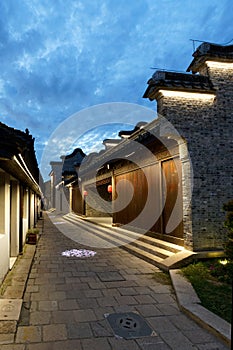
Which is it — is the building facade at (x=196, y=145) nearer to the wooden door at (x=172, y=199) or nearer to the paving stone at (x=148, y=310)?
the wooden door at (x=172, y=199)

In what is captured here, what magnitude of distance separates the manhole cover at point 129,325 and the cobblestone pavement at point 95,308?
8 cm

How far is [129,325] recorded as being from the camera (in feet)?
12.9

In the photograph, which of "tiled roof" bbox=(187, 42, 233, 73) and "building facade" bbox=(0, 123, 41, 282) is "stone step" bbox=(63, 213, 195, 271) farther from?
"tiled roof" bbox=(187, 42, 233, 73)

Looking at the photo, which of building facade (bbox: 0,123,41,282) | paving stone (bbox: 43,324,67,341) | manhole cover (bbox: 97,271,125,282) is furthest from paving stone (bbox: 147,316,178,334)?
building facade (bbox: 0,123,41,282)

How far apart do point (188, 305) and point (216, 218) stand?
3.67 m

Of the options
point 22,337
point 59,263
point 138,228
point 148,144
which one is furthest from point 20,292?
point 138,228

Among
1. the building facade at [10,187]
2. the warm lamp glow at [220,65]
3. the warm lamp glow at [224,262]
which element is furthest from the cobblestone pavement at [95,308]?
the warm lamp glow at [220,65]

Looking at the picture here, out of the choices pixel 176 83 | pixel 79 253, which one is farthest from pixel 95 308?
pixel 176 83

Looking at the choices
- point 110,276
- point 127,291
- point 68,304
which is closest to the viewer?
point 68,304

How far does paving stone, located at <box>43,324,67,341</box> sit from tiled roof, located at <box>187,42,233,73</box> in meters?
7.76

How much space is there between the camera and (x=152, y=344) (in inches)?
A: 135

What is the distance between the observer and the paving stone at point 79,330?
3621 mm

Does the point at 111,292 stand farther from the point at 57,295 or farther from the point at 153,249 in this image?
the point at 153,249

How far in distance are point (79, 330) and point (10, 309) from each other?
4.08 feet
